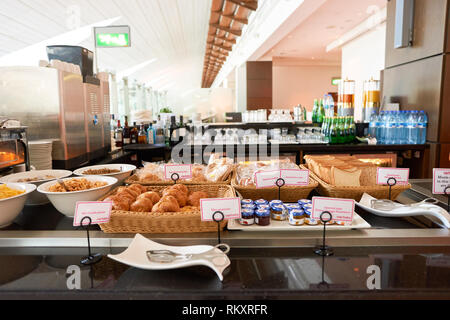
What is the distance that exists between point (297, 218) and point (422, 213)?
495 mm

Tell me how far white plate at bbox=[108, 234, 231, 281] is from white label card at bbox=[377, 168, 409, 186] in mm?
848

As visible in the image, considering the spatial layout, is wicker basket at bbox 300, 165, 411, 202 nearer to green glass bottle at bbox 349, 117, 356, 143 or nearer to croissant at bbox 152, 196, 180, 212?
croissant at bbox 152, 196, 180, 212

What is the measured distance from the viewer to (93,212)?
105cm

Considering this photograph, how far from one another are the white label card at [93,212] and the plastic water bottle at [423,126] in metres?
3.48

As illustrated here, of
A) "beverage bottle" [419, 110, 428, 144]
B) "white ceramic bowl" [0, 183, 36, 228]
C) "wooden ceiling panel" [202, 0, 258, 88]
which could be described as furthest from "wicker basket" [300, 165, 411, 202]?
"wooden ceiling panel" [202, 0, 258, 88]

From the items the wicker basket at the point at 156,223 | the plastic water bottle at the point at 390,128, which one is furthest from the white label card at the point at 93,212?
the plastic water bottle at the point at 390,128

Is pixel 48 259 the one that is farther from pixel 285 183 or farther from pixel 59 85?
pixel 59 85

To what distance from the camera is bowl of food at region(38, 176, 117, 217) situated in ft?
4.15

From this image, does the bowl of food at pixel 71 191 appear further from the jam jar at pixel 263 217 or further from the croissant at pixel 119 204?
the jam jar at pixel 263 217

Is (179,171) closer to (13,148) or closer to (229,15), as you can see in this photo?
(13,148)

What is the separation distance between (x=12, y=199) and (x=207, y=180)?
0.84 metres

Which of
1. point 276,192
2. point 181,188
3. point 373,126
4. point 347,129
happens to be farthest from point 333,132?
point 181,188

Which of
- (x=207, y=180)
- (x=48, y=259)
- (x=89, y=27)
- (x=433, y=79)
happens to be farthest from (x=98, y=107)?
(x=89, y=27)

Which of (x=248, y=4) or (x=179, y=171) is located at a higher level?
(x=248, y=4)
